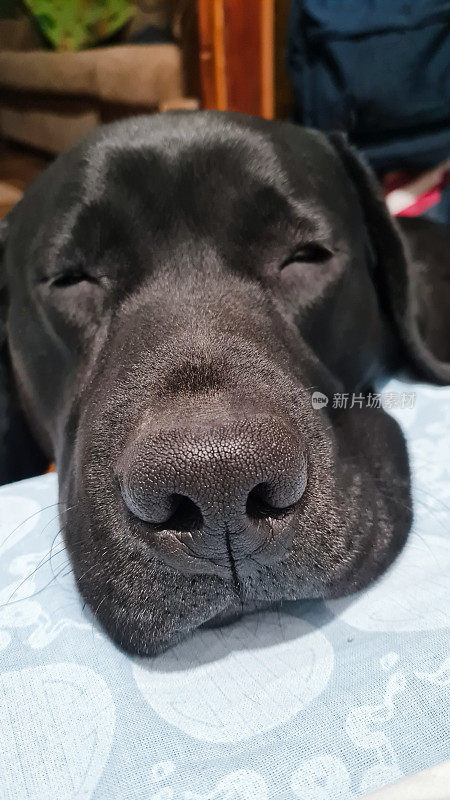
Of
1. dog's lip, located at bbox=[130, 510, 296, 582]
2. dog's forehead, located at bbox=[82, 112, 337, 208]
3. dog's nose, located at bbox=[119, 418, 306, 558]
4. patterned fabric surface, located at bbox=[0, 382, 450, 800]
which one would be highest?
dog's forehead, located at bbox=[82, 112, 337, 208]

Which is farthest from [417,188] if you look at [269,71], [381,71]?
[269,71]

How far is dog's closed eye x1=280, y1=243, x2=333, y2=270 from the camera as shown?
0.92 meters

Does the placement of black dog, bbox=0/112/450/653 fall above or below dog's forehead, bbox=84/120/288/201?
→ below

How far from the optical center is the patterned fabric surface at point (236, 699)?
1.64 feet

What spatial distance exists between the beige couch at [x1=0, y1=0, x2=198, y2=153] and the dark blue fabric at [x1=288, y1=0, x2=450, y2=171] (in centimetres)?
88

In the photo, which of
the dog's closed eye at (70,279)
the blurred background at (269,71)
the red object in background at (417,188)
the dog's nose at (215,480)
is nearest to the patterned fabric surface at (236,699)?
the dog's nose at (215,480)

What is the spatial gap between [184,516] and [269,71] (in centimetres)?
246

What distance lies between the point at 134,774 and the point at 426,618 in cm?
34

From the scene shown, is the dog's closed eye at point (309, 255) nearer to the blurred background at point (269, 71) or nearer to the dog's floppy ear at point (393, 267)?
the dog's floppy ear at point (393, 267)

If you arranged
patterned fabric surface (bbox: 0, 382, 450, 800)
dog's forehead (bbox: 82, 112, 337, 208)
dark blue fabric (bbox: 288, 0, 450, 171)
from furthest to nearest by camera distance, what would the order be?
dark blue fabric (bbox: 288, 0, 450, 171), dog's forehead (bbox: 82, 112, 337, 208), patterned fabric surface (bbox: 0, 382, 450, 800)

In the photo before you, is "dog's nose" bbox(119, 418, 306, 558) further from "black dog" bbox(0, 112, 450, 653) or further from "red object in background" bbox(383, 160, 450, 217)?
"red object in background" bbox(383, 160, 450, 217)

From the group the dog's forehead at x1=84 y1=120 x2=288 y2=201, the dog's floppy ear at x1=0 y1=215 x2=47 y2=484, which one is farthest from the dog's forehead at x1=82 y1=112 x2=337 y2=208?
the dog's floppy ear at x1=0 y1=215 x2=47 y2=484

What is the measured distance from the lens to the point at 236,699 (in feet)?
1.87

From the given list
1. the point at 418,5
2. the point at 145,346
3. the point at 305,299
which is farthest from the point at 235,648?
the point at 418,5
